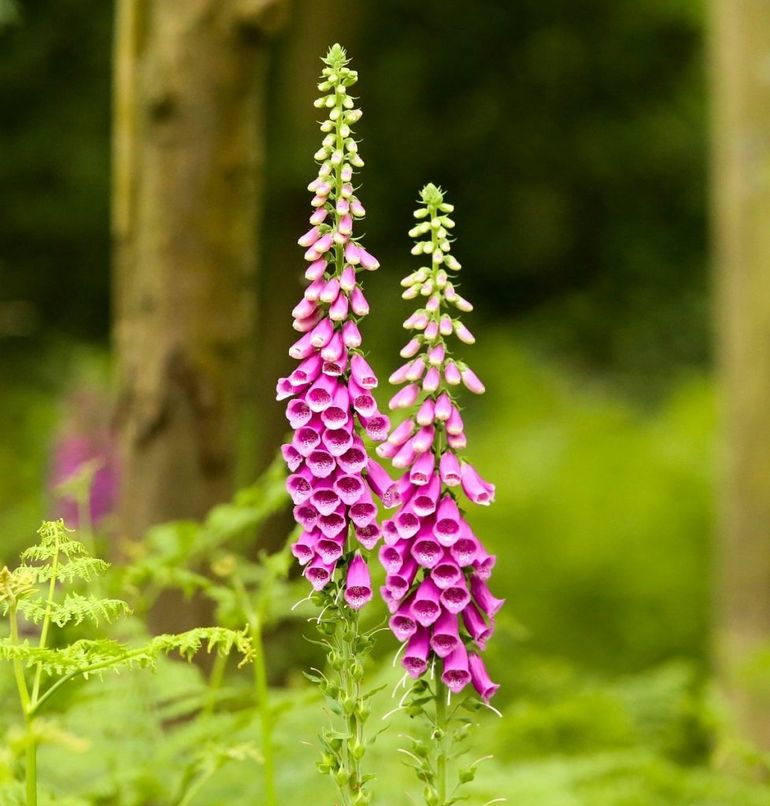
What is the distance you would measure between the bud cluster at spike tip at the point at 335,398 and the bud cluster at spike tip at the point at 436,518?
0.05m

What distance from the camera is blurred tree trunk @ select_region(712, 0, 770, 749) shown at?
631 centimetres

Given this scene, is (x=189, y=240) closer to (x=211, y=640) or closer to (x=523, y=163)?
(x=211, y=640)

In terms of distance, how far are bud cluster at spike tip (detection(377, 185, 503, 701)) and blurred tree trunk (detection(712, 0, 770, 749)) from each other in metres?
4.55

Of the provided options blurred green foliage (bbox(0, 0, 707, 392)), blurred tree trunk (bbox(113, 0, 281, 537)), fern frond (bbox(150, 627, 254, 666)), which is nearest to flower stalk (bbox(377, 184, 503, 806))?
fern frond (bbox(150, 627, 254, 666))

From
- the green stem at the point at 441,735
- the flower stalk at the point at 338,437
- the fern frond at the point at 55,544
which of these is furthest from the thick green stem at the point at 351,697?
the fern frond at the point at 55,544

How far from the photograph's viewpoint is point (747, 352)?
644cm

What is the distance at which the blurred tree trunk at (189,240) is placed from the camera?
4324mm

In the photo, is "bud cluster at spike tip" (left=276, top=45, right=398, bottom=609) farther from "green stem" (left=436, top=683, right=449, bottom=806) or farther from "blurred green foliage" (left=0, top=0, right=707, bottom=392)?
"blurred green foliage" (left=0, top=0, right=707, bottom=392)

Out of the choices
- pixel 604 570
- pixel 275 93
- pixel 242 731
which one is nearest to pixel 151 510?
pixel 242 731

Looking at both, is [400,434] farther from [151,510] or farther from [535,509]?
Answer: [535,509]

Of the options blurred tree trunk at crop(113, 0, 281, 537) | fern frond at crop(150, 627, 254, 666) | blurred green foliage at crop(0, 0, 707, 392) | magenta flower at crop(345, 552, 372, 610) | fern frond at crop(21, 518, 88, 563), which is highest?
blurred green foliage at crop(0, 0, 707, 392)

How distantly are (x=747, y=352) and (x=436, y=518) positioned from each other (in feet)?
15.9

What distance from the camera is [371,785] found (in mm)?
3311

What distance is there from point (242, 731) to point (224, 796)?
15.5 inches
